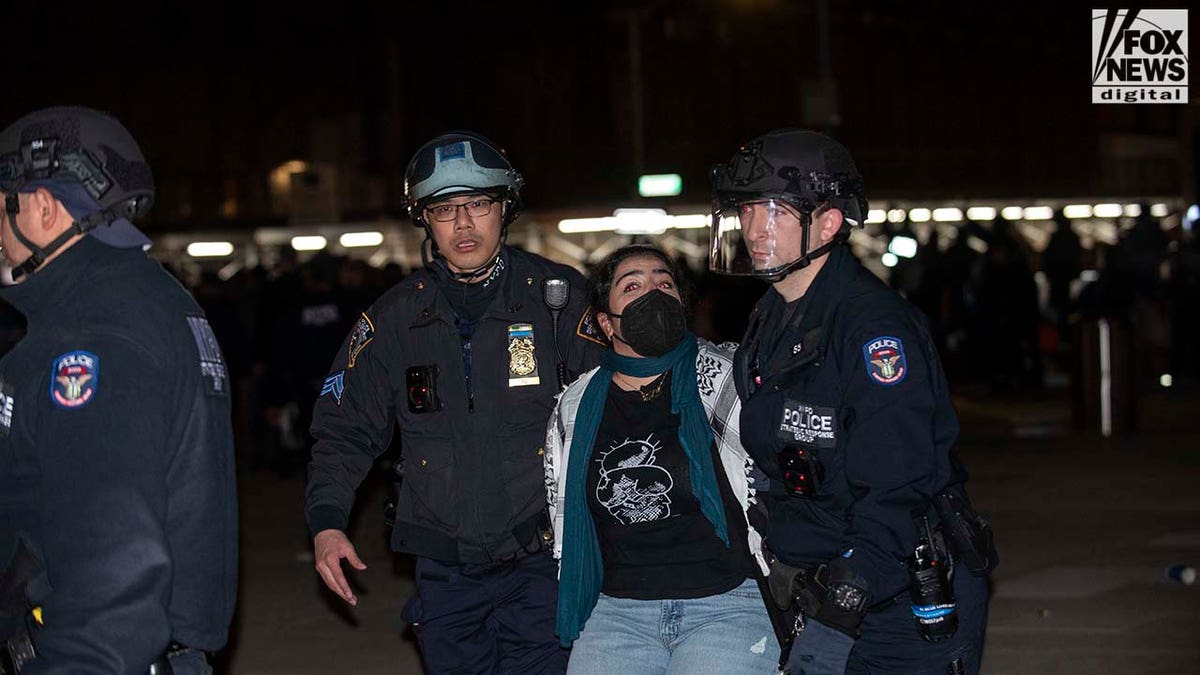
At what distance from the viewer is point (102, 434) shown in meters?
3.04

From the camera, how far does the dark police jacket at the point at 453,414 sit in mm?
5086

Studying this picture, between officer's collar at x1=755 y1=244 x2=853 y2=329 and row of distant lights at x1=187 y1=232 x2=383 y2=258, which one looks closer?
officer's collar at x1=755 y1=244 x2=853 y2=329

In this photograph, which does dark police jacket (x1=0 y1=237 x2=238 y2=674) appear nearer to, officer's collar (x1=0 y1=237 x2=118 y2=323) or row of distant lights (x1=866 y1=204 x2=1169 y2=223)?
officer's collar (x1=0 y1=237 x2=118 y2=323)

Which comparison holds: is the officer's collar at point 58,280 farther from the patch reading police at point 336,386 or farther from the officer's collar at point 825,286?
the patch reading police at point 336,386

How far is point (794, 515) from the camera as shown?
4102 millimetres

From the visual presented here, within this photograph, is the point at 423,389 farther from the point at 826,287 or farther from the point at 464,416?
the point at 826,287

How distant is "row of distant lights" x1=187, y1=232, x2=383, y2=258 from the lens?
1277 inches

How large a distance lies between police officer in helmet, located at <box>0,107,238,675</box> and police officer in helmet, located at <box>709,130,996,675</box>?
4.41ft

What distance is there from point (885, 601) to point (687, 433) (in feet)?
2.80

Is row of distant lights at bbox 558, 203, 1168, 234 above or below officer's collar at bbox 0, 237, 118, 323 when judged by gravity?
above

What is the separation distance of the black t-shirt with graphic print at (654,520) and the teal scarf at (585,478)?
0.03 meters

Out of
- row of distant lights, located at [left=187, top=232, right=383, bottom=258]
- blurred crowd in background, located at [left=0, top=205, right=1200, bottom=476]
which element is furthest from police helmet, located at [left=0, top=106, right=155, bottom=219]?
row of distant lights, located at [left=187, top=232, right=383, bottom=258]

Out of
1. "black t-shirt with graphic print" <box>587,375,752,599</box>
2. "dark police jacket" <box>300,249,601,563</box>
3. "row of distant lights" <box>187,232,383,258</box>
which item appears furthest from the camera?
"row of distant lights" <box>187,232,383,258</box>

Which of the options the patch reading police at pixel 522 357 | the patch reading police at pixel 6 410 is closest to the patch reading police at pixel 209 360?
the patch reading police at pixel 6 410
